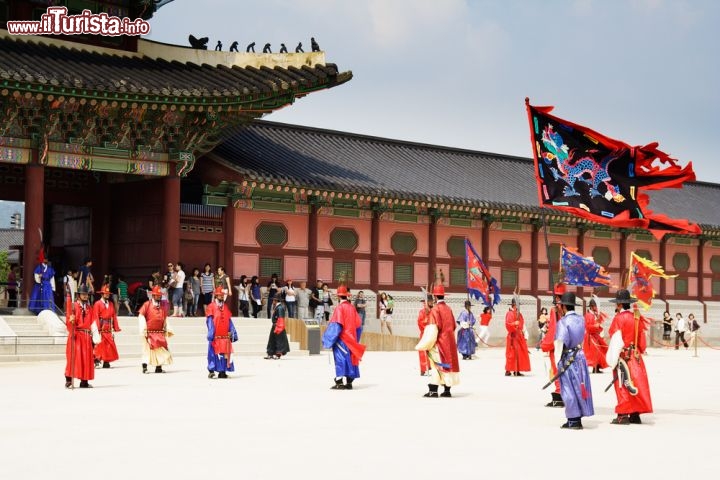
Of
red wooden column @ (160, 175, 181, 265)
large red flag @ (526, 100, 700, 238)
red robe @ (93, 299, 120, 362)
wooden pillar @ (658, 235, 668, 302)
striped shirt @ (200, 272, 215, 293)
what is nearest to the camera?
large red flag @ (526, 100, 700, 238)

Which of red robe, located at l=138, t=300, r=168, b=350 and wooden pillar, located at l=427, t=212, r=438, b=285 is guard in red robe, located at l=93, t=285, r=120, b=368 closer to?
red robe, located at l=138, t=300, r=168, b=350

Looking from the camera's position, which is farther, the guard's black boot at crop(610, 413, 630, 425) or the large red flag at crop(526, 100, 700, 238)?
the large red flag at crop(526, 100, 700, 238)

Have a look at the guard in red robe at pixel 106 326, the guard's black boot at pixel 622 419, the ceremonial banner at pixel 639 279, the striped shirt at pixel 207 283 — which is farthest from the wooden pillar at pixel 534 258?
the guard's black boot at pixel 622 419

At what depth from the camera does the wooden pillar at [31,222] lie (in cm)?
2512

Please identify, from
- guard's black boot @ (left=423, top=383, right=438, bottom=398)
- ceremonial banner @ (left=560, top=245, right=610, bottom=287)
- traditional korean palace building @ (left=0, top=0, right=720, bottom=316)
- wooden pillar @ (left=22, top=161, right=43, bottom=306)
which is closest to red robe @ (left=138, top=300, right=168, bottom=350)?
guard's black boot @ (left=423, top=383, right=438, bottom=398)

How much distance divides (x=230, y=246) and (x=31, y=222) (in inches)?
238

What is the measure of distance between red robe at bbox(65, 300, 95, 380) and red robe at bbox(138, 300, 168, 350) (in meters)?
2.86

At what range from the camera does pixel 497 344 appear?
34781 millimetres

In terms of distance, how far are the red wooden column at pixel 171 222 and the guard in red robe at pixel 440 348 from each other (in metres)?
13.0

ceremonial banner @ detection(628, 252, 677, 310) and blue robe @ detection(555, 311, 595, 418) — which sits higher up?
ceremonial banner @ detection(628, 252, 677, 310)

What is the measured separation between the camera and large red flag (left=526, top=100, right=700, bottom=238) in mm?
13422

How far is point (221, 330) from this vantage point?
1842 cm

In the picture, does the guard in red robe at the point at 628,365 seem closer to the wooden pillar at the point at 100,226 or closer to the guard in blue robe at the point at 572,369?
the guard in blue robe at the point at 572,369

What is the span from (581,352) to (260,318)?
1722 cm
